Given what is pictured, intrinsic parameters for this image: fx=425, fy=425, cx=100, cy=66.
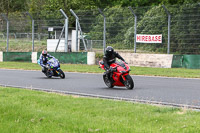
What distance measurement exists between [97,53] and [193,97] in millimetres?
17179

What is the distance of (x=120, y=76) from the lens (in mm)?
12844

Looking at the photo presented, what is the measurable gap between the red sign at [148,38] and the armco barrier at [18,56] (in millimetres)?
9252

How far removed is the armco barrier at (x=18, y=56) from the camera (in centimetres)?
3041

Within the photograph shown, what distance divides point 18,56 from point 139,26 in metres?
10.5

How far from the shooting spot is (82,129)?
6.08 m

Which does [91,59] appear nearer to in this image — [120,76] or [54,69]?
[54,69]

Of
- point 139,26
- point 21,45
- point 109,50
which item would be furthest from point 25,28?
point 109,50

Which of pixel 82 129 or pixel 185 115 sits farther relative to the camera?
pixel 185 115

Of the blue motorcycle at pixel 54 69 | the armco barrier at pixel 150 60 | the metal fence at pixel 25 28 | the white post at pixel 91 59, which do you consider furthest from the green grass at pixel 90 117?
the metal fence at pixel 25 28

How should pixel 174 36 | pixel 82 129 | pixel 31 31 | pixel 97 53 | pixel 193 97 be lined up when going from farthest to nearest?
pixel 31 31 < pixel 97 53 < pixel 174 36 < pixel 193 97 < pixel 82 129

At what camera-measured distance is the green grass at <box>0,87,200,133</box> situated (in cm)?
612

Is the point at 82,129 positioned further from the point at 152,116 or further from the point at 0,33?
the point at 0,33

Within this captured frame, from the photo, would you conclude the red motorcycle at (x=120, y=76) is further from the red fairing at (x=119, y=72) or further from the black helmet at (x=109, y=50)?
the black helmet at (x=109, y=50)

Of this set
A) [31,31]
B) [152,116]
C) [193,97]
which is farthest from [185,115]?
[31,31]
